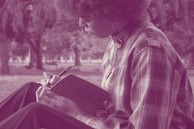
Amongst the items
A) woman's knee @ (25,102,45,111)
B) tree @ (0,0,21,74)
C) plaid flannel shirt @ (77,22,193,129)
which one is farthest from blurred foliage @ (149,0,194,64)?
woman's knee @ (25,102,45,111)

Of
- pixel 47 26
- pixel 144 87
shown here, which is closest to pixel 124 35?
pixel 144 87

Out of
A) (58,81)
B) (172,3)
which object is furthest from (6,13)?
(58,81)

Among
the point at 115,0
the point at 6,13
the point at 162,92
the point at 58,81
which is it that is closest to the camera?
the point at 162,92

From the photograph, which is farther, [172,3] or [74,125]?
[172,3]

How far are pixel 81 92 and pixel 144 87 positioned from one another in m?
0.48

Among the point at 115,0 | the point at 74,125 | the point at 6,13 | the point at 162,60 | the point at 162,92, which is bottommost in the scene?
the point at 74,125

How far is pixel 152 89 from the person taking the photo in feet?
6.33

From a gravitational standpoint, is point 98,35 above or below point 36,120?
above

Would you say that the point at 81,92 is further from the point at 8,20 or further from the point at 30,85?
the point at 8,20

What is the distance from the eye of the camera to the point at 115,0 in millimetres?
2162

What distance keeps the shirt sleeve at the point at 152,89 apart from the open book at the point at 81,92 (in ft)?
1.14

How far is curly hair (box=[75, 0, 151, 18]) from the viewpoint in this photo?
2.15 metres

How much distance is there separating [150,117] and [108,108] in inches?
13.8

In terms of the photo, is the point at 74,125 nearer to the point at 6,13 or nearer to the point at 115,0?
the point at 115,0
